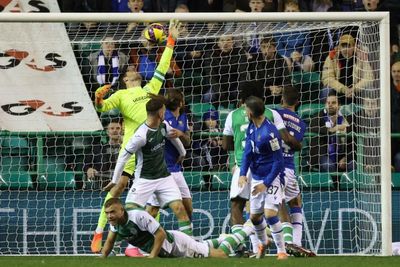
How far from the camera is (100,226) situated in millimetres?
16203

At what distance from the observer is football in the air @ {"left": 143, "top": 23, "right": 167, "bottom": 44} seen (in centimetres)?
1605

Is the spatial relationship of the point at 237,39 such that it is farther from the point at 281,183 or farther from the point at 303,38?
the point at 281,183

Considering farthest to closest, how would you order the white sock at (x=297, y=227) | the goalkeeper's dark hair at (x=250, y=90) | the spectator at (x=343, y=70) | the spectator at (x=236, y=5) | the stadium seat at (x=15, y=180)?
the spectator at (x=236, y=5), the stadium seat at (x=15, y=180), the spectator at (x=343, y=70), the white sock at (x=297, y=227), the goalkeeper's dark hair at (x=250, y=90)

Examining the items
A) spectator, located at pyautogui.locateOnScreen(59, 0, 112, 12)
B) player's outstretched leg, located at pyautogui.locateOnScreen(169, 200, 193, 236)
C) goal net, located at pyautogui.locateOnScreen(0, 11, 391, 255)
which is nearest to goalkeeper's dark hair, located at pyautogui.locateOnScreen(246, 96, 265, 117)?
player's outstretched leg, located at pyautogui.locateOnScreen(169, 200, 193, 236)

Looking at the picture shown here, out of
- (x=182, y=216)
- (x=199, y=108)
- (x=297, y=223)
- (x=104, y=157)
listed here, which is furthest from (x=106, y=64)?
(x=297, y=223)

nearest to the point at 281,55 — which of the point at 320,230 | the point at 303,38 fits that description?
the point at 303,38

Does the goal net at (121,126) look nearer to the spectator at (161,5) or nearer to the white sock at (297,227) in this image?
the white sock at (297,227)

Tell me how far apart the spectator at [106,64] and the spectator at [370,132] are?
3.08m

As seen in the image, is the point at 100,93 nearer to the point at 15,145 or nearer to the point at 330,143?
the point at 15,145

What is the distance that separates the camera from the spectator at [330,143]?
56.2 feet

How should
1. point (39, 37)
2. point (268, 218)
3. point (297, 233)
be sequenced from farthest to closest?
point (39, 37) < point (297, 233) < point (268, 218)

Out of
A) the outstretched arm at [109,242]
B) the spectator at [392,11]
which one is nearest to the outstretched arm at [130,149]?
the outstretched arm at [109,242]

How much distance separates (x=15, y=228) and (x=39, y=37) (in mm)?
2402

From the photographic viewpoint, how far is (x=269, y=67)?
1734 cm
